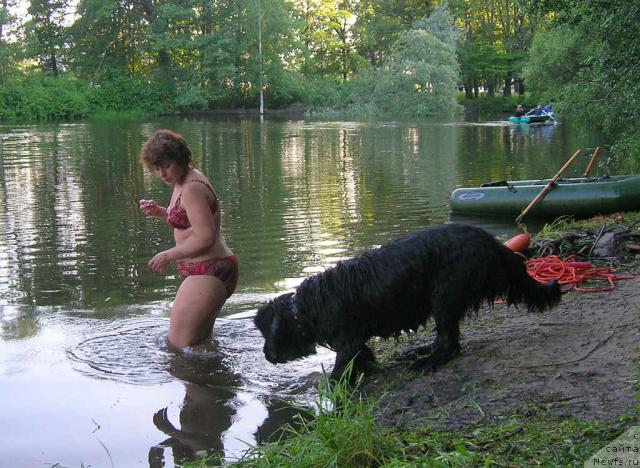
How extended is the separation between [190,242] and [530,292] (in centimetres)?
274

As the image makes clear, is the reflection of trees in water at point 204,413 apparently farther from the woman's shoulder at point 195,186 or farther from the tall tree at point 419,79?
the tall tree at point 419,79

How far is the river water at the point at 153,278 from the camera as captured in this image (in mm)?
4852

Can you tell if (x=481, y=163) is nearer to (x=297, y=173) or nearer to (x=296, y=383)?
(x=297, y=173)

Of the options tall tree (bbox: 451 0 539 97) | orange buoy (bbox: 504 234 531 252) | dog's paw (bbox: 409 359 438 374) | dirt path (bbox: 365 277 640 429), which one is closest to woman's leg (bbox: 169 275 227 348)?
dirt path (bbox: 365 277 640 429)

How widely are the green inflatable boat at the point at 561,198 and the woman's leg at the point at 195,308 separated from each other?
314 inches

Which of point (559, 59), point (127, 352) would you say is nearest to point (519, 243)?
point (127, 352)

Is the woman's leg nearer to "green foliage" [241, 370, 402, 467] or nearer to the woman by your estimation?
the woman

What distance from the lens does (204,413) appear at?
199 inches

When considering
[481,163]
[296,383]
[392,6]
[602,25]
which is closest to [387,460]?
[296,383]

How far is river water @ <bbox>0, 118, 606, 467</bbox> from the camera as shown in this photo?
15.9 ft

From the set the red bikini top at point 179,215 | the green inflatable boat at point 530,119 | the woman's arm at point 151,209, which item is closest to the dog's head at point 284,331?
the red bikini top at point 179,215

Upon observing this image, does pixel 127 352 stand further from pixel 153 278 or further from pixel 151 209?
pixel 153 278

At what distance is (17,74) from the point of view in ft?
171

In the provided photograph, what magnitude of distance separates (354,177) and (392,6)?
164ft
